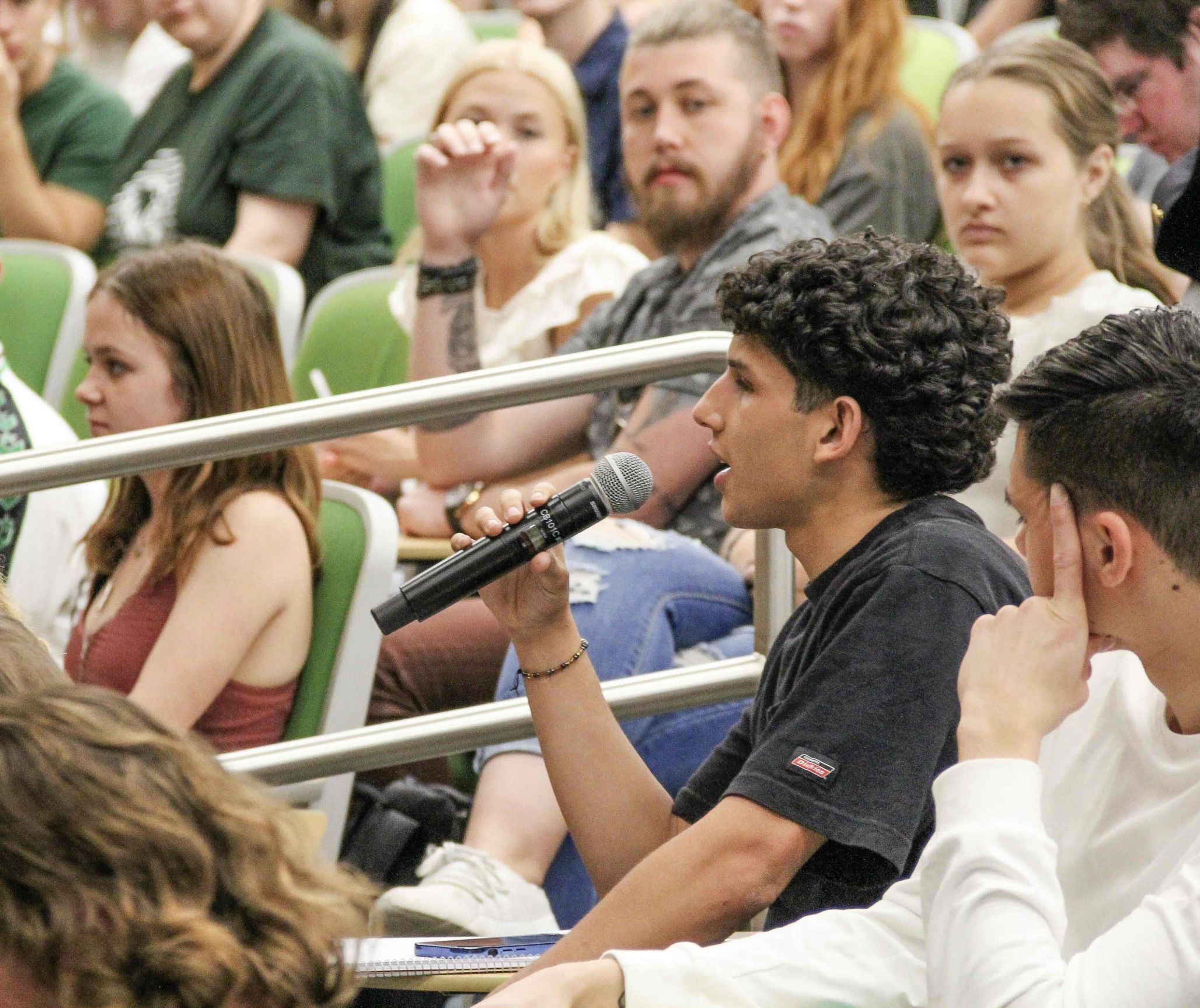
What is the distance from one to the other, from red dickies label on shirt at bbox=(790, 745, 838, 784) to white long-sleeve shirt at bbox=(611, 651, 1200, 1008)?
0.34 ft

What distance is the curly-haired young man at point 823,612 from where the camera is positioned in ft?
4.74

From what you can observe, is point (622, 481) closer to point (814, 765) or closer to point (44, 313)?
point (814, 765)

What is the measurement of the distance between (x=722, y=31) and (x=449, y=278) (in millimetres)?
628

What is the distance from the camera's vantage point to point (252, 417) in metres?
1.86

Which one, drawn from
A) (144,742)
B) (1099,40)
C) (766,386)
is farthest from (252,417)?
(1099,40)

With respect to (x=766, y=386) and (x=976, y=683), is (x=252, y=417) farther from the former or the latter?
(x=976, y=683)

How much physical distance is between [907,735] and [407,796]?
110cm

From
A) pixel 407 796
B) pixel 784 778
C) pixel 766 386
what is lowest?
pixel 407 796

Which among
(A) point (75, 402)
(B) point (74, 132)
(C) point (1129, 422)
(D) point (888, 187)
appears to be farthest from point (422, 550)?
(B) point (74, 132)

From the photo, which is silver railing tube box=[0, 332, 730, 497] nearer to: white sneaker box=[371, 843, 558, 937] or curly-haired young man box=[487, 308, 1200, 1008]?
white sneaker box=[371, 843, 558, 937]

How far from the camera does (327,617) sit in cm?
238

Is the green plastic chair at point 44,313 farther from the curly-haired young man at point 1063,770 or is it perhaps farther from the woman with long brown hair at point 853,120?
the curly-haired young man at point 1063,770

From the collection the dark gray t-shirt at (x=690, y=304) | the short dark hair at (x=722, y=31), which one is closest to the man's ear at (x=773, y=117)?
the short dark hair at (x=722, y=31)

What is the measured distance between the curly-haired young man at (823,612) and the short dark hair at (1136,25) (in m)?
1.16
